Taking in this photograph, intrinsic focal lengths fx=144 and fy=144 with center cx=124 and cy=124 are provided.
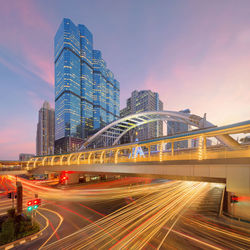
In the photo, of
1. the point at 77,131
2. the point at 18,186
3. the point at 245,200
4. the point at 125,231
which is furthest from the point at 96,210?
the point at 77,131

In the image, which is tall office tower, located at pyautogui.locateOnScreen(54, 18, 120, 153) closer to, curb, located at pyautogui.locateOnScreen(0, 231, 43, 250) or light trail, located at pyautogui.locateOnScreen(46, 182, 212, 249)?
light trail, located at pyautogui.locateOnScreen(46, 182, 212, 249)

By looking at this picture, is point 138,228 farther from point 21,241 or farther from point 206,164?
point 21,241

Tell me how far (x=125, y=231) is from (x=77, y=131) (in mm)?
141786

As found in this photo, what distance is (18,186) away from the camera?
14453mm

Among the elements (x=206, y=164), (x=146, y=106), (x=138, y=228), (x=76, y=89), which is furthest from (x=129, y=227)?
(x=146, y=106)

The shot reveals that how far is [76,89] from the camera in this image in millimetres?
150625

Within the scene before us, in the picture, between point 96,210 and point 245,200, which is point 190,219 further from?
point 96,210

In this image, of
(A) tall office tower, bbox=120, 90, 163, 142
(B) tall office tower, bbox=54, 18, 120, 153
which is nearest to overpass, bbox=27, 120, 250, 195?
(B) tall office tower, bbox=54, 18, 120, 153

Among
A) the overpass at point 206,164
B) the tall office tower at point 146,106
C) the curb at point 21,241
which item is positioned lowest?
the curb at point 21,241

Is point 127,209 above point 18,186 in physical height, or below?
below

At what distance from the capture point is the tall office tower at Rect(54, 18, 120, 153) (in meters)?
139

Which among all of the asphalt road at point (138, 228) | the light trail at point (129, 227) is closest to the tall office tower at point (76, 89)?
the asphalt road at point (138, 228)

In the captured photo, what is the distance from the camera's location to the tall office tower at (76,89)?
139375 millimetres

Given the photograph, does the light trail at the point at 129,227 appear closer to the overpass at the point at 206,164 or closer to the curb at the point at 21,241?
the curb at the point at 21,241
